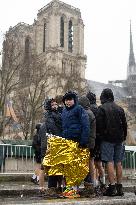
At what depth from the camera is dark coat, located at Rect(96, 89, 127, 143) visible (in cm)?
749

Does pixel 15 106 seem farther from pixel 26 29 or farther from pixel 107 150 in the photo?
pixel 26 29

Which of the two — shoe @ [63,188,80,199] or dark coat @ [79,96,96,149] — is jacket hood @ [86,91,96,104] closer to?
dark coat @ [79,96,96,149]

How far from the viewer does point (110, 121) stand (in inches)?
297

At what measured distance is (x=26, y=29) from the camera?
89.5 m

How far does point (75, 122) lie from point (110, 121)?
69 centimetres

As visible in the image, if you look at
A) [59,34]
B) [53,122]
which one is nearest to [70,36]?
[59,34]

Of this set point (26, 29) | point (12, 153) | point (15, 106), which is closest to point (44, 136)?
point (12, 153)

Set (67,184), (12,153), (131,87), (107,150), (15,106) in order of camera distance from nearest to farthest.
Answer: (67,184) < (107,150) < (12,153) < (15,106) < (131,87)

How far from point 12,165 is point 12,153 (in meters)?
0.53

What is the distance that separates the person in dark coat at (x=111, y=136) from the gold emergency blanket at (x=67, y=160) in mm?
522

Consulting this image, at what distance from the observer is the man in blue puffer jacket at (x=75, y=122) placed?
7.06 meters

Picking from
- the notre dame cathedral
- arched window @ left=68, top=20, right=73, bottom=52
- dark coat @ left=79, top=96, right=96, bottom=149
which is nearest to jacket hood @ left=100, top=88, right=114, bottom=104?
dark coat @ left=79, top=96, right=96, bottom=149

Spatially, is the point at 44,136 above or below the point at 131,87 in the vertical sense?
below

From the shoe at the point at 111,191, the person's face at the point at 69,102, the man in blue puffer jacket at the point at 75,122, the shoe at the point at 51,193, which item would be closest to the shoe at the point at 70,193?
the shoe at the point at 51,193
